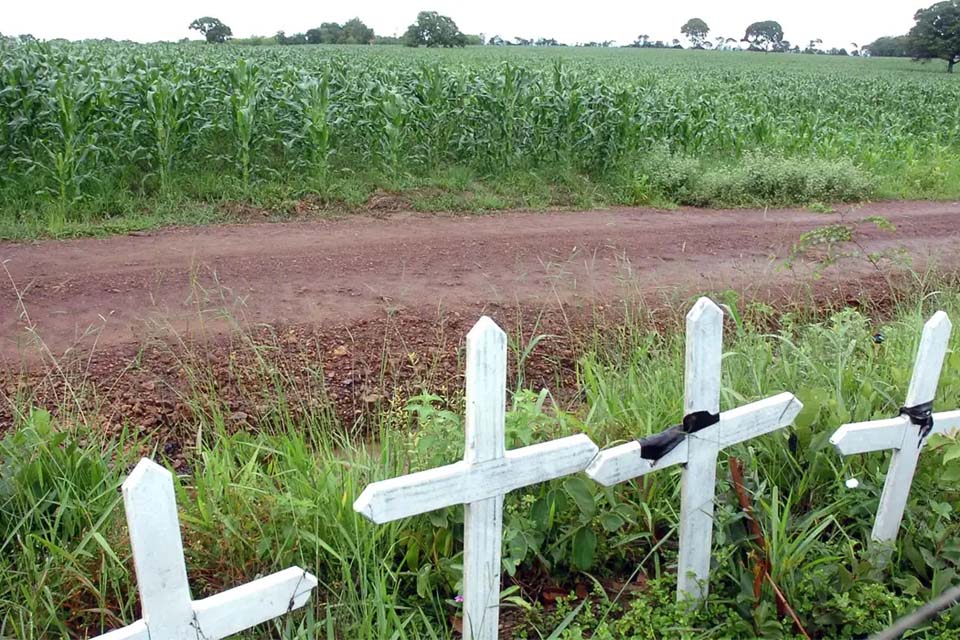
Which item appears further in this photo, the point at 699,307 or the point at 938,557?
the point at 938,557

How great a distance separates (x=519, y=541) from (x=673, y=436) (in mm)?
614

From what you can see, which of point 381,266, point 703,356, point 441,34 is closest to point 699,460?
point 703,356

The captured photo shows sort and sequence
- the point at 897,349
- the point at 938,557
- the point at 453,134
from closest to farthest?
the point at 938,557 < the point at 897,349 < the point at 453,134

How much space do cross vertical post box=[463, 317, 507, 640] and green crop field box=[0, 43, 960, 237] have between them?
744cm

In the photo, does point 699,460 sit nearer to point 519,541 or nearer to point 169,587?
point 519,541

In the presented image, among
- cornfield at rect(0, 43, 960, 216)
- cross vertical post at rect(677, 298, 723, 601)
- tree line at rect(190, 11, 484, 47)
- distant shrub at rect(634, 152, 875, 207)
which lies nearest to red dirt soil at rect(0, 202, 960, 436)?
distant shrub at rect(634, 152, 875, 207)

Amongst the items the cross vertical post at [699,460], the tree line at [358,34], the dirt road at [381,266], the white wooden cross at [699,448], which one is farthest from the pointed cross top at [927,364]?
the tree line at [358,34]

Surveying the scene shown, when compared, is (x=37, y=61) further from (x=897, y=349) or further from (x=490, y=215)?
(x=897, y=349)

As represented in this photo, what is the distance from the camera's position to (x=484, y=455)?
241 centimetres

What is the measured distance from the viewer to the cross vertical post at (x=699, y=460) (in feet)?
8.79

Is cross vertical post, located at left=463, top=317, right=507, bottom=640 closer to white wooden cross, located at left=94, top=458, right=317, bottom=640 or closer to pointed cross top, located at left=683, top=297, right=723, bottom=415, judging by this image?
white wooden cross, located at left=94, top=458, right=317, bottom=640

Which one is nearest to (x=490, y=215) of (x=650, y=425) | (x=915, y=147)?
(x=650, y=425)

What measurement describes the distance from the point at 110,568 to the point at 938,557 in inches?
110

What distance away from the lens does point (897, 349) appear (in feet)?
14.7
